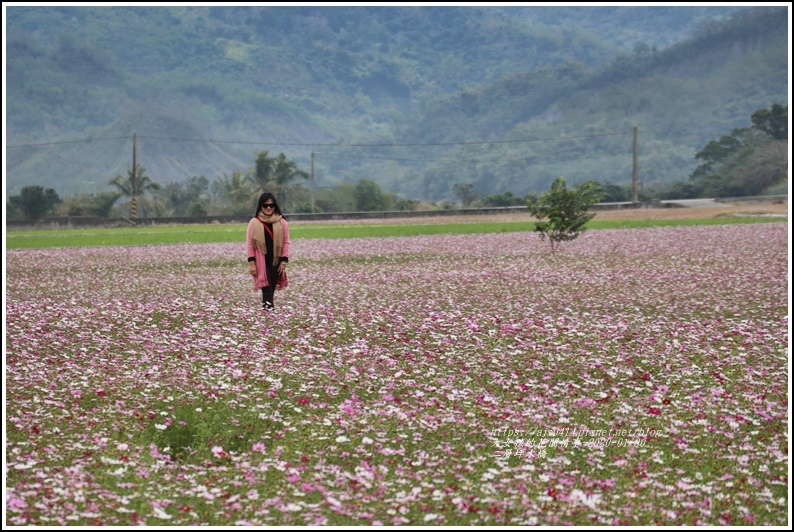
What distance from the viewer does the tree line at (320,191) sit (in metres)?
88.2

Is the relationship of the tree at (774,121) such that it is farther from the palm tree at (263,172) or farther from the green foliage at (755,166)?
the palm tree at (263,172)

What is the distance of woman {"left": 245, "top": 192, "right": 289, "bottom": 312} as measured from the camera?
50.2 ft

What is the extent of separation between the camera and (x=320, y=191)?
111875 mm

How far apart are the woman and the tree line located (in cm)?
6710

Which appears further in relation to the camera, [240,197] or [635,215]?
[240,197]

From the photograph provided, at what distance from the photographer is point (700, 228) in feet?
147

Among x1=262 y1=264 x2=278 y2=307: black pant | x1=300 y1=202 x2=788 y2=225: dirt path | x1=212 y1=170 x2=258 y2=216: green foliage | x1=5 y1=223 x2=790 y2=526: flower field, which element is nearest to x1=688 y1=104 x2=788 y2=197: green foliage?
x1=300 y1=202 x2=788 y2=225: dirt path

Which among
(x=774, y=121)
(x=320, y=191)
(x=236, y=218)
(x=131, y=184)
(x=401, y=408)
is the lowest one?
(x=401, y=408)

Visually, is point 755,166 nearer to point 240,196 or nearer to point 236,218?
point 240,196

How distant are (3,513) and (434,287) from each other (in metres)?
14.3

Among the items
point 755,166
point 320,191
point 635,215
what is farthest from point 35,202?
point 755,166

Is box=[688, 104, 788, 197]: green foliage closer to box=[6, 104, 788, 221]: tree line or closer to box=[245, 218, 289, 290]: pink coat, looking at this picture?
box=[6, 104, 788, 221]: tree line

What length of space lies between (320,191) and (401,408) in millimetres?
103380

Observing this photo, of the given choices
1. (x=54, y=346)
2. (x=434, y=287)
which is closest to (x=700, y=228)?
(x=434, y=287)
